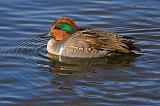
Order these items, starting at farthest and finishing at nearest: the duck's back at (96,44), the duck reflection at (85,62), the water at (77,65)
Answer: the duck's back at (96,44) → the duck reflection at (85,62) → the water at (77,65)

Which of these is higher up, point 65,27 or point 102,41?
point 65,27

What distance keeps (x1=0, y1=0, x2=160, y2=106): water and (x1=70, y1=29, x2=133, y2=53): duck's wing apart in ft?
0.88

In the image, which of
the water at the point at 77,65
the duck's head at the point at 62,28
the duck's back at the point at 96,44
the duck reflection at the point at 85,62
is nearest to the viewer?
the water at the point at 77,65

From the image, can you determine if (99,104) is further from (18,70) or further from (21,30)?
(21,30)

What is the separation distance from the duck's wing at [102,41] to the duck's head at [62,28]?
274 mm

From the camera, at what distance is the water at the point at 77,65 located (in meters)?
11.2

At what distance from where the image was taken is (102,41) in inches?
537

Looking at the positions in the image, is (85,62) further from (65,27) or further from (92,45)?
(65,27)

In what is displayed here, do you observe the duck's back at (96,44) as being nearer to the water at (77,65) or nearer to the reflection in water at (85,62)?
the reflection in water at (85,62)

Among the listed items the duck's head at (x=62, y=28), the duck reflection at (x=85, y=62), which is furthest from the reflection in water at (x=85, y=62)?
the duck's head at (x=62, y=28)

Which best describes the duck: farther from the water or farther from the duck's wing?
the water

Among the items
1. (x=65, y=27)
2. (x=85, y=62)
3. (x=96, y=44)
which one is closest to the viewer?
(x=85, y=62)

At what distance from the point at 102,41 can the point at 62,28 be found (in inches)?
35.7

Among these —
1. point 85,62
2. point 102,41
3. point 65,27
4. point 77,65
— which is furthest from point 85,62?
point 65,27
